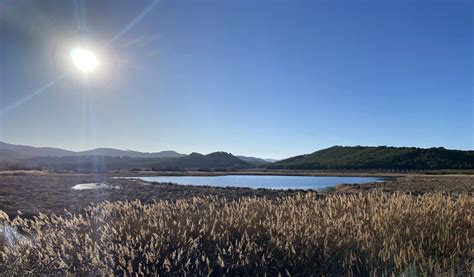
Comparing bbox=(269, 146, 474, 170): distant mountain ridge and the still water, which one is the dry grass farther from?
bbox=(269, 146, 474, 170): distant mountain ridge

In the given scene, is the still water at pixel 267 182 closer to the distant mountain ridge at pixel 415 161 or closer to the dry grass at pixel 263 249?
the dry grass at pixel 263 249

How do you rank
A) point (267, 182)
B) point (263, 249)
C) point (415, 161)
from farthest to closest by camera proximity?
point (415, 161) < point (267, 182) < point (263, 249)

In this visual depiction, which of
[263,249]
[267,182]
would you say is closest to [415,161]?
[267,182]

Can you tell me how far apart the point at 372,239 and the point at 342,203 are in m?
2.71

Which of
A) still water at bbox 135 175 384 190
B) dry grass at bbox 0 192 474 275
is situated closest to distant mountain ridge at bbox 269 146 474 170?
still water at bbox 135 175 384 190

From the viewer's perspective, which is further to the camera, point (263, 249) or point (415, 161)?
point (415, 161)

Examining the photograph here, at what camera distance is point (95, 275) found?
4430mm

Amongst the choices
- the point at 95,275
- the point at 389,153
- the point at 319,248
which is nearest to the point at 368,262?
the point at 319,248

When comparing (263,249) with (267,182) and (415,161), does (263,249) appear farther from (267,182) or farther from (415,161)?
(415,161)

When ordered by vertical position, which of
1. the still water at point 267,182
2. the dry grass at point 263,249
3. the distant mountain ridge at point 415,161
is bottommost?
the dry grass at point 263,249

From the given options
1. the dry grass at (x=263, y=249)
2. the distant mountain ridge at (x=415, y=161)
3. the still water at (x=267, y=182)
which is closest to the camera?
the dry grass at (x=263, y=249)

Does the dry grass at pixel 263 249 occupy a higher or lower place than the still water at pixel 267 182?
lower

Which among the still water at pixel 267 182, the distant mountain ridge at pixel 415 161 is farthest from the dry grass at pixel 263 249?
Answer: the distant mountain ridge at pixel 415 161

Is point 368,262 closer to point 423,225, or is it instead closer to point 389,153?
point 423,225
